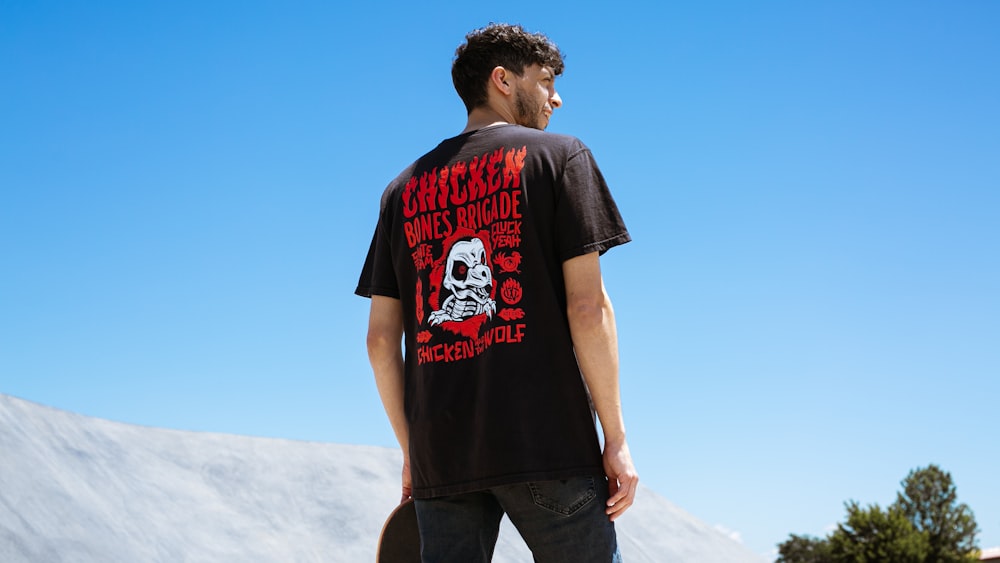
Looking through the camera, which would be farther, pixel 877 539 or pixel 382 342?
pixel 877 539

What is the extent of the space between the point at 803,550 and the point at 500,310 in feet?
117

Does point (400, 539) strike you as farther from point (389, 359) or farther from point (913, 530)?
point (913, 530)

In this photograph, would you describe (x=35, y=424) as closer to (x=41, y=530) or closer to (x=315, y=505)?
(x=41, y=530)

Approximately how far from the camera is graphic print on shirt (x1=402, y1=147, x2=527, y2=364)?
5.24ft

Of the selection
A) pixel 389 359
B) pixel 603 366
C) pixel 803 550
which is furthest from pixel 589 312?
pixel 803 550

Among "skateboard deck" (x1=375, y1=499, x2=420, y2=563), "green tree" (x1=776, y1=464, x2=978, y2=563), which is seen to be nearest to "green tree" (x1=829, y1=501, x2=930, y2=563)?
"green tree" (x1=776, y1=464, x2=978, y2=563)

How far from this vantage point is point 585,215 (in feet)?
5.17

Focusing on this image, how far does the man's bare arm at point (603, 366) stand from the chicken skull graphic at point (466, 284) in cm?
17

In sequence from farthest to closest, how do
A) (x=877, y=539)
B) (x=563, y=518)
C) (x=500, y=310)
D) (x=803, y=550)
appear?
(x=803, y=550)
(x=877, y=539)
(x=500, y=310)
(x=563, y=518)

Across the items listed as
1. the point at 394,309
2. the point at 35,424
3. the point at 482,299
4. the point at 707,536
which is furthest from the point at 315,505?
the point at 482,299

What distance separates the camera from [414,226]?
1775mm

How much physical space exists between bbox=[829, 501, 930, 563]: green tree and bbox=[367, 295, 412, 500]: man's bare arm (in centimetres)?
2975

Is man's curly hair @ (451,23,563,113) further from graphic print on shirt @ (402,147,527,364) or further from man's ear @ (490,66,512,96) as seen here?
graphic print on shirt @ (402,147,527,364)

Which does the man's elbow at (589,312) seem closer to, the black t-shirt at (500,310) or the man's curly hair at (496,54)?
the black t-shirt at (500,310)
